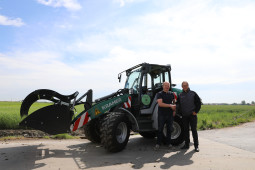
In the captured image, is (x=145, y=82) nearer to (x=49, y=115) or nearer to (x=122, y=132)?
(x=122, y=132)

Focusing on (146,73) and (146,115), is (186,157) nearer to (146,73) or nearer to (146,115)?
(146,115)

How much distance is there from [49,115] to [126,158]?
2.36 m

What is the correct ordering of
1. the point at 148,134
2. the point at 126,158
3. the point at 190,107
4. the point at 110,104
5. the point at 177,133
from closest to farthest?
1. the point at 126,158
2. the point at 190,107
3. the point at 110,104
4. the point at 177,133
5. the point at 148,134

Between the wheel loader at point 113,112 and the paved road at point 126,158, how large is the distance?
0.55 metres

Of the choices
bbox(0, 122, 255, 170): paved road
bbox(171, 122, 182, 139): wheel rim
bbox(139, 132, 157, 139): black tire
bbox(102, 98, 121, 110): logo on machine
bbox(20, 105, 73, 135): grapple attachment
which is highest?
bbox(102, 98, 121, 110): logo on machine

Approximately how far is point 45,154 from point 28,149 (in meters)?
0.92

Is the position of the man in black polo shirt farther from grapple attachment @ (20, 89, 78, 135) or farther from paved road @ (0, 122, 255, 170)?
grapple attachment @ (20, 89, 78, 135)

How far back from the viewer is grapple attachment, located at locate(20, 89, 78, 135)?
5.80 meters

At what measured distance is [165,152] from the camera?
20.7 feet

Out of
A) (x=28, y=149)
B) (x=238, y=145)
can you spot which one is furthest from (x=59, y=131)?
(x=238, y=145)

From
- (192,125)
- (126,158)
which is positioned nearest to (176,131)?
(192,125)

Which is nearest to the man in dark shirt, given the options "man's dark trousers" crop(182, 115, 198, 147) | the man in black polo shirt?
"man's dark trousers" crop(182, 115, 198, 147)

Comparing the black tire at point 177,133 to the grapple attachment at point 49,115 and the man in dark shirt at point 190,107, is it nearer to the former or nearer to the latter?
the man in dark shirt at point 190,107

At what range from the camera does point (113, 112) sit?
20.8 feet
